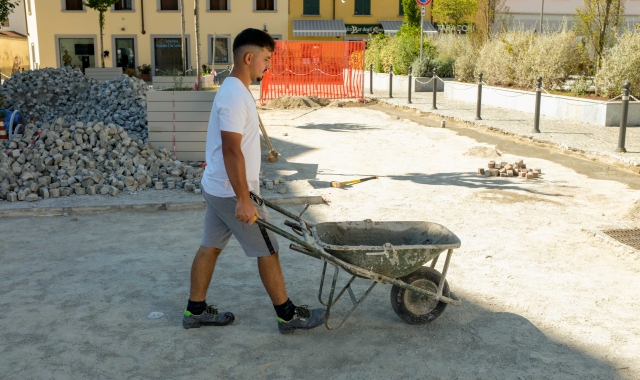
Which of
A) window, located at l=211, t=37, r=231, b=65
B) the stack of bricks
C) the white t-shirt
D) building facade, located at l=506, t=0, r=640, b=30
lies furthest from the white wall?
the white t-shirt

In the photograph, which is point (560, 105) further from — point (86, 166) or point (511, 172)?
point (86, 166)

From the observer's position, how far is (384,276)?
406cm

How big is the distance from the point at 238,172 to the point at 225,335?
1.12 metres

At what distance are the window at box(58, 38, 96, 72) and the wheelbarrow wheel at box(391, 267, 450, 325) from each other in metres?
41.0

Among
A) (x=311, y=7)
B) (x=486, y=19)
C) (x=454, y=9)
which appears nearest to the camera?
(x=486, y=19)

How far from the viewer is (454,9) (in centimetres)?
3912

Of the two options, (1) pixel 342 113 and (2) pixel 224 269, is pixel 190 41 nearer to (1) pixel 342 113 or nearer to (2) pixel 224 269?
(1) pixel 342 113

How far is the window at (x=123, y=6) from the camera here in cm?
4138

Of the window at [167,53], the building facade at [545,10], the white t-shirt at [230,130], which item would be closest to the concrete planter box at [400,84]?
the window at [167,53]

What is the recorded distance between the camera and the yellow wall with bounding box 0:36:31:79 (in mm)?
42344

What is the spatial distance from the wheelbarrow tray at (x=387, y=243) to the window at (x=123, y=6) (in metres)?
40.7

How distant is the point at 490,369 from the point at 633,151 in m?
8.68

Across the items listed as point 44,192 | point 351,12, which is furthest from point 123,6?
point 44,192

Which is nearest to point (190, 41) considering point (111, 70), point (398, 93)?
point (111, 70)
